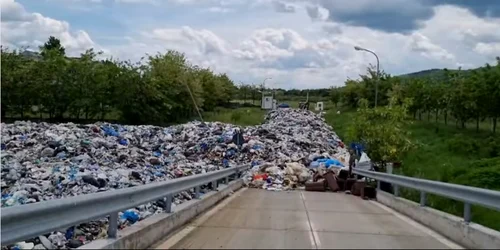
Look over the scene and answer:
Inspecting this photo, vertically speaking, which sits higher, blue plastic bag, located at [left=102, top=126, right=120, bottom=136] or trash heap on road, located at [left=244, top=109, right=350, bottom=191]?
blue plastic bag, located at [left=102, top=126, right=120, bottom=136]

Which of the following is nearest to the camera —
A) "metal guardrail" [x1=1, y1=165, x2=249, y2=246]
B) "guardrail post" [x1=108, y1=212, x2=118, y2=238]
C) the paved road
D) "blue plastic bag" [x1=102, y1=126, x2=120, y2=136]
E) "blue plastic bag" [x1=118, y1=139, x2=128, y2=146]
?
"metal guardrail" [x1=1, y1=165, x2=249, y2=246]

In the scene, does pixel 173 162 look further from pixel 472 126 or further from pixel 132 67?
pixel 132 67

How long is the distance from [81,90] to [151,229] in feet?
201

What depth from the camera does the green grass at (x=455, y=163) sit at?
1930 cm

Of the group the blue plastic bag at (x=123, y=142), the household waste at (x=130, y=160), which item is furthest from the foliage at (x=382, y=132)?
the blue plastic bag at (x=123, y=142)

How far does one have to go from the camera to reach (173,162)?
30516mm

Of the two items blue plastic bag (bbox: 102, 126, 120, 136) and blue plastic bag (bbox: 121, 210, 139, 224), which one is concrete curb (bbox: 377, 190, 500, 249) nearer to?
blue plastic bag (bbox: 121, 210, 139, 224)

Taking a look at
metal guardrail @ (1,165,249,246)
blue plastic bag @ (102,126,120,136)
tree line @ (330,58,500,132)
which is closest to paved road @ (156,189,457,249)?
metal guardrail @ (1,165,249,246)

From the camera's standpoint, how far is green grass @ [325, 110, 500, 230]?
63.3 ft

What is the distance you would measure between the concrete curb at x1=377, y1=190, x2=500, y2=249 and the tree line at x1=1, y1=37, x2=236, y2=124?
5577cm

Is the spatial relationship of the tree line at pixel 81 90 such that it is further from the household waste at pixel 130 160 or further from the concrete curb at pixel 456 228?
the concrete curb at pixel 456 228

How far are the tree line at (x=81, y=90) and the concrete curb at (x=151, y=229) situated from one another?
54.5 meters

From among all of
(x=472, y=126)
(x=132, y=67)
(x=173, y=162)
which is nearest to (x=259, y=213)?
(x=173, y=162)

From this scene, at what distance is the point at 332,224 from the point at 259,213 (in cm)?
251
